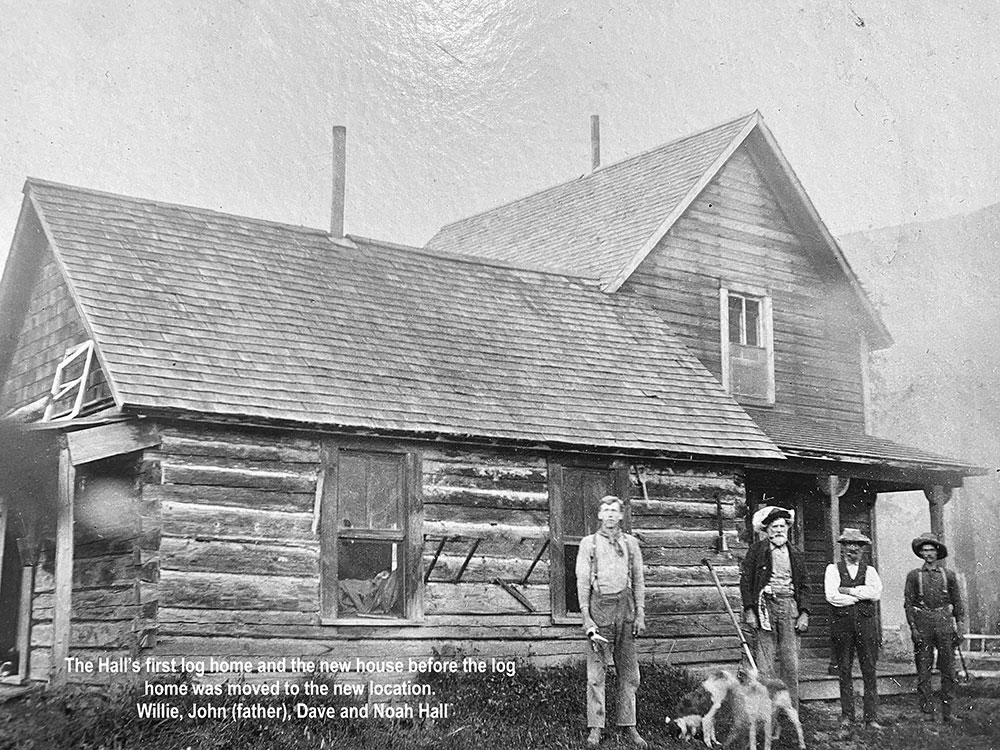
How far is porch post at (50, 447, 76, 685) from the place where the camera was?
1122 centimetres

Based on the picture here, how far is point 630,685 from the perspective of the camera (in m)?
11.1

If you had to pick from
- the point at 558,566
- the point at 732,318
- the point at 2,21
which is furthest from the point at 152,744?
the point at 732,318

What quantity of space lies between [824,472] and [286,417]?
8325mm

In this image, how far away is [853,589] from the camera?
12.6 metres

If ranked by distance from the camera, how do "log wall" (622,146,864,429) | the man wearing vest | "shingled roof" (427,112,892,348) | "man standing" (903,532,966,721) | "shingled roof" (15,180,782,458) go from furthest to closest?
"shingled roof" (427,112,892,348) → "log wall" (622,146,864,429) → "man standing" (903,532,966,721) → the man wearing vest → "shingled roof" (15,180,782,458)

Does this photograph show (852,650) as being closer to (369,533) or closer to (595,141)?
(369,533)

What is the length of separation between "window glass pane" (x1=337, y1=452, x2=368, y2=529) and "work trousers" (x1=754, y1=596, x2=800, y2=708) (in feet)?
13.5

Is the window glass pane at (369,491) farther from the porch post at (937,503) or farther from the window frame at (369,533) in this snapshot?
the porch post at (937,503)

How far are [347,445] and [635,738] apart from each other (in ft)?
12.9

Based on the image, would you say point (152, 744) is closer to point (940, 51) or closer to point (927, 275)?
point (940, 51)

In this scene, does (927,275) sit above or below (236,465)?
above

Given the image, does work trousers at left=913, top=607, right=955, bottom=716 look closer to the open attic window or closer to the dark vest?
the dark vest

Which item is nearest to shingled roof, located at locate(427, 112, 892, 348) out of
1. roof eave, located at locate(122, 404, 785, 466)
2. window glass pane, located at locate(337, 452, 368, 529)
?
roof eave, located at locate(122, 404, 785, 466)

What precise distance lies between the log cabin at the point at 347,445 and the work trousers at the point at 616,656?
193 cm
